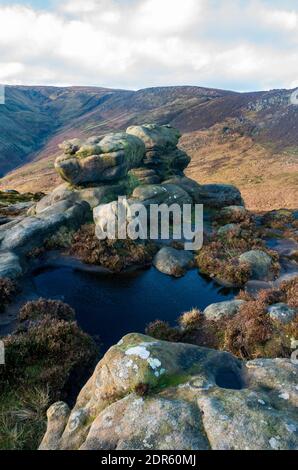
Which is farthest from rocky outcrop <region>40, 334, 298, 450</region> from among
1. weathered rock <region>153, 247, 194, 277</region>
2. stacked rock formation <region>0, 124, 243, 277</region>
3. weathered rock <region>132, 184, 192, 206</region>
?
weathered rock <region>132, 184, 192, 206</region>

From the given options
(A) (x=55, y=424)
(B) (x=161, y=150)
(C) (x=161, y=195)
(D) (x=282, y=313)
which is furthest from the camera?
(B) (x=161, y=150)

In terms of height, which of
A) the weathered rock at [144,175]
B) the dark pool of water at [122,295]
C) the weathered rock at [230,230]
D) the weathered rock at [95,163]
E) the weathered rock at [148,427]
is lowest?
the dark pool of water at [122,295]

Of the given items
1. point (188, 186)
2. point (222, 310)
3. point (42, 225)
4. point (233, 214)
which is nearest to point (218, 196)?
point (188, 186)

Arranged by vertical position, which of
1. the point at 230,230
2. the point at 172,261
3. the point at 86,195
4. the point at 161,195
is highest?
the point at 86,195

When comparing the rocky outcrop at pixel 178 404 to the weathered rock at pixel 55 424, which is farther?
the weathered rock at pixel 55 424

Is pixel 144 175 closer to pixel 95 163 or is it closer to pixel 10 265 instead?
pixel 95 163

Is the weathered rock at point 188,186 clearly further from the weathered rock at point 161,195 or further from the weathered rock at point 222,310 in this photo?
the weathered rock at point 222,310

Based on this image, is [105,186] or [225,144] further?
[225,144]

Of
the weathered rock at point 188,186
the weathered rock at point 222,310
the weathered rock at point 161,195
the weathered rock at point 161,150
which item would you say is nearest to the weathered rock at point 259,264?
the weathered rock at point 222,310
